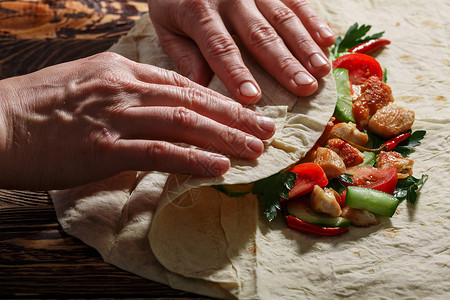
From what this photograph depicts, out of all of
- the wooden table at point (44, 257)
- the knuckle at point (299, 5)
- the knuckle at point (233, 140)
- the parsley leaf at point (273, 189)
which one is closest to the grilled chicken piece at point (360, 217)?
the parsley leaf at point (273, 189)

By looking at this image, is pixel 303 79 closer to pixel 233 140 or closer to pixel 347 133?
pixel 347 133

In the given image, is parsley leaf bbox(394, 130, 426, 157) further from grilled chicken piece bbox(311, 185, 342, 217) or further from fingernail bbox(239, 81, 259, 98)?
fingernail bbox(239, 81, 259, 98)

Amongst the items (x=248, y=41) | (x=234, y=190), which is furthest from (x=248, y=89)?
(x=234, y=190)

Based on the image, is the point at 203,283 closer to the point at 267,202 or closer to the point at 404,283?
the point at 267,202

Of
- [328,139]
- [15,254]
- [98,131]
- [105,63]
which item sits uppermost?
[105,63]

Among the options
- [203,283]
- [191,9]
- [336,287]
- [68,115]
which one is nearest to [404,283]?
[336,287]

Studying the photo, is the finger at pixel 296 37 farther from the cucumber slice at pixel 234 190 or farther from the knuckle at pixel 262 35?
the cucumber slice at pixel 234 190
